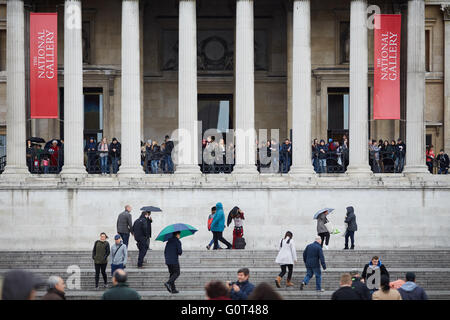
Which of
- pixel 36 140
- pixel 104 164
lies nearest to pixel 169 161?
pixel 104 164

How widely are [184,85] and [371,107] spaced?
1029 centimetres

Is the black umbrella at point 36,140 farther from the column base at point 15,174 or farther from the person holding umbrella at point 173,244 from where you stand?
the person holding umbrella at point 173,244

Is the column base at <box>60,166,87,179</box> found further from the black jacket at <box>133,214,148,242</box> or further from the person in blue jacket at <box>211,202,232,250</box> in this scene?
the black jacket at <box>133,214,148,242</box>

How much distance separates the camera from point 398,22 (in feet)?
123

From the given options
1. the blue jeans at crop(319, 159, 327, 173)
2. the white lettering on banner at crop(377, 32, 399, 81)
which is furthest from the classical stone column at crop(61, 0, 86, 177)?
the white lettering on banner at crop(377, 32, 399, 81)

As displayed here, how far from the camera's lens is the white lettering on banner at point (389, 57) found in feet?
122

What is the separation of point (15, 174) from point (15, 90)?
3701 mm

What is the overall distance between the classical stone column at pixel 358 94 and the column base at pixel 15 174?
1405cm

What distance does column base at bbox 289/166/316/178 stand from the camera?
37344 mm

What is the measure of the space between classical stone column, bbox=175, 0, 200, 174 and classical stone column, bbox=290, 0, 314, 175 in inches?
173

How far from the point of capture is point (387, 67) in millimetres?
37406

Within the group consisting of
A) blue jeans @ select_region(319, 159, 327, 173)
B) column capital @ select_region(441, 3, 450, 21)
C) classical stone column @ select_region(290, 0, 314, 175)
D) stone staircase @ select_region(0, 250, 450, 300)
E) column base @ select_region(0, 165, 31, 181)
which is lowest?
stone staircase @ select_region(0, 250, 450, 300)

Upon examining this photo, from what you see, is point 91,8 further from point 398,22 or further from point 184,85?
point 398,22
